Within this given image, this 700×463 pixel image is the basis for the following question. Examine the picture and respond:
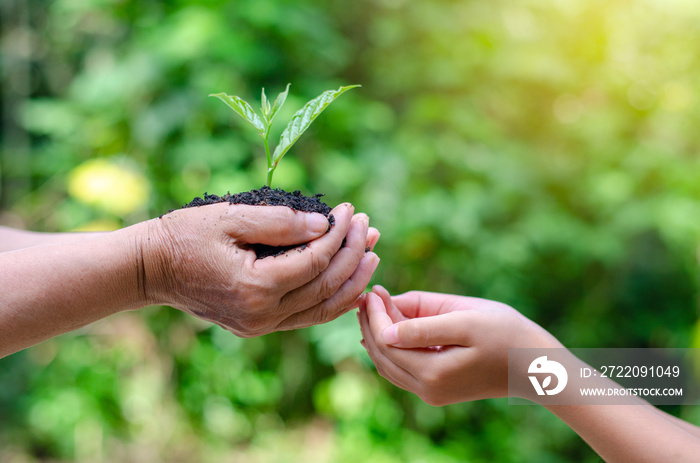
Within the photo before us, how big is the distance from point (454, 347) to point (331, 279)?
0.34 metres

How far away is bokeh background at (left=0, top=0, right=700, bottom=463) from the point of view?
2.71 m

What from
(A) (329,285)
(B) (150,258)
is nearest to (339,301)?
(A) (329,285)

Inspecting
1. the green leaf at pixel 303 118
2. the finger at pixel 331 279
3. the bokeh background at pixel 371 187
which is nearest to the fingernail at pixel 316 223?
the finger at pixel 331 279

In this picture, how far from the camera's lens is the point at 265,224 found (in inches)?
44.1

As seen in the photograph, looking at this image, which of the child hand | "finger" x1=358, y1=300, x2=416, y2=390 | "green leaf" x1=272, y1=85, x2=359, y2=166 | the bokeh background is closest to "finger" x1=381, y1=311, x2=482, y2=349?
the child hand

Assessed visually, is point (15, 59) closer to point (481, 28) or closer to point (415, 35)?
point (415, 35)

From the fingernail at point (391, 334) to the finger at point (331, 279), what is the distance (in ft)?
0.56

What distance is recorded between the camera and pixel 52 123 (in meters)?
2.95

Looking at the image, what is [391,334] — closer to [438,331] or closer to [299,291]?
[438,331]

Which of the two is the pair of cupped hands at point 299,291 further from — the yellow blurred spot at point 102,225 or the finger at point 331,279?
the yellow blurred spot at point 102,225

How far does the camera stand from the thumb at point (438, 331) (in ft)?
3.75

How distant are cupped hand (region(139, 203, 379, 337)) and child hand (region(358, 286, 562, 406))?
0.75ft

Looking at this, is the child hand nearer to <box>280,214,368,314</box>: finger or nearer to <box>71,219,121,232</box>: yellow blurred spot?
<box>280,214,368,314</box>: finger

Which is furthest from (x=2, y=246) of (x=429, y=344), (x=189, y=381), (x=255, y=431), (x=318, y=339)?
(x=255, y=431)
